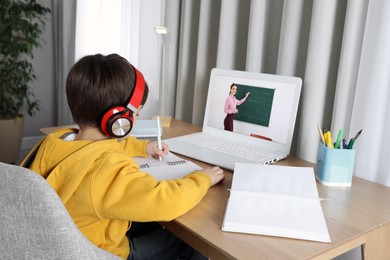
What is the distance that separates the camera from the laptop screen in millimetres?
1279

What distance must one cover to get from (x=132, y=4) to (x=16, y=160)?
5.01 ft

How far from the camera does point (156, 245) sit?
1.09m

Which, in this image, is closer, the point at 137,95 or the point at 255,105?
the point at 137,95

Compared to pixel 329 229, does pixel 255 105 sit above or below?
above

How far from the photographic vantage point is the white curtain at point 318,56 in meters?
1.15

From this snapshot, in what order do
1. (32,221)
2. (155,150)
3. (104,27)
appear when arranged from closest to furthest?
(32,221), (155,150), (104,27)

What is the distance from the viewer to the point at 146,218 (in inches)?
33.2

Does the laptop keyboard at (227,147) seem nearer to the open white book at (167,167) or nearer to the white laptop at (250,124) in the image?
the white laptop at (250,124)

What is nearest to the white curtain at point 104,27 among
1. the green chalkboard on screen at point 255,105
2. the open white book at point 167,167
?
the green chalkboard on screen at point 255,105

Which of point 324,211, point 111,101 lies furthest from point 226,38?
point 324,211

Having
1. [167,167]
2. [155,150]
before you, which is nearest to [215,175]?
[167,167]

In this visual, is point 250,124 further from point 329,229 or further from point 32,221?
point 32,221

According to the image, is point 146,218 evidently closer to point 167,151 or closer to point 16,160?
point 167,151

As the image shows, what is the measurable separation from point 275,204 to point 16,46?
2.41 meters
